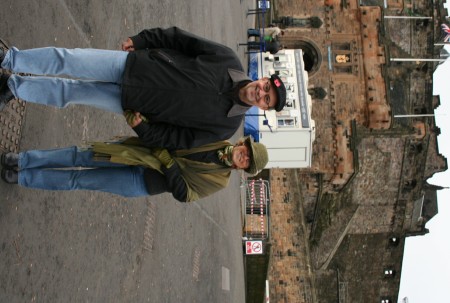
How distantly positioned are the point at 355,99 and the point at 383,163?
2.94 metres

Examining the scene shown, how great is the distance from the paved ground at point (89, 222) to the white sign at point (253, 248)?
583 cm

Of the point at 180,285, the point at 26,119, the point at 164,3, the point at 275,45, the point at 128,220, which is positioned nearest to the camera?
the point at 26,119

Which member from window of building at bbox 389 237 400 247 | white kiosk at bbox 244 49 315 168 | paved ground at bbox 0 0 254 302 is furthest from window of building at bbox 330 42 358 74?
paved ground at bbox 0 0 254 302

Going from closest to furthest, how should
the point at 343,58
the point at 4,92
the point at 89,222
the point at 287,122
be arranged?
1. the point at 4,92
2. the point at 89,222
3. the point at 287,122
4. the point at 343,58

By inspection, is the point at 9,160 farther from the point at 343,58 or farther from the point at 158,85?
the point at 343,58

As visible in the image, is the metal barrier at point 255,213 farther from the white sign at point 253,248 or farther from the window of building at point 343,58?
the window of building at point 343,58

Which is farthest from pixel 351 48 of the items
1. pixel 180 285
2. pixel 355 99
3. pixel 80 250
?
pixel 80 250

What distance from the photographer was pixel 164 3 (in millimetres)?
6773

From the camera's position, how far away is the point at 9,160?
329 cm

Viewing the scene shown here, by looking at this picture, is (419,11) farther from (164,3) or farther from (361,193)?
(164,3)

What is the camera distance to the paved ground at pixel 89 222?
3.37m

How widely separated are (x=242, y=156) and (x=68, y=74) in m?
1.27

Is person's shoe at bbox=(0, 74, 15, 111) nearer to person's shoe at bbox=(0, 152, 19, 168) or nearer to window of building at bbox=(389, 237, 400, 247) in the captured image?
person's shoe at bbox=(0, 152, 19, 168)

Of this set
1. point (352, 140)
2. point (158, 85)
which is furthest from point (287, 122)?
point (158, 85)
